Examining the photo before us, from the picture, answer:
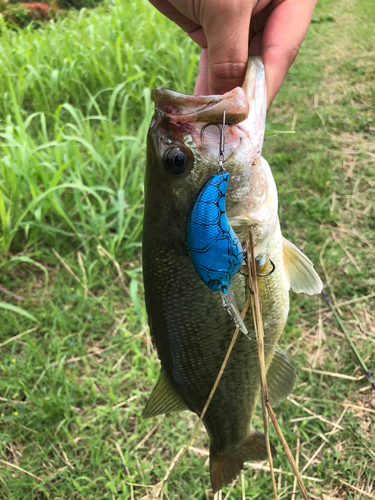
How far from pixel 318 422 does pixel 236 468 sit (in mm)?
865

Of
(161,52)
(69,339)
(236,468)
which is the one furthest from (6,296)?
(161,52)

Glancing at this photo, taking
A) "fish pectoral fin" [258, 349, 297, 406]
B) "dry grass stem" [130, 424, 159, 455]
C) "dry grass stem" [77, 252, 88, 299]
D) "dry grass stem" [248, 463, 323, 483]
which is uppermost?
"fish pectoral fin" [258, 349, 297, 406]

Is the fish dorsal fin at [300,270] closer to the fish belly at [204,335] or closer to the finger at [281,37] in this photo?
the fish belly at [204,335]

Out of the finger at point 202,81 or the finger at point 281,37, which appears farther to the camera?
the finger at point 202,81

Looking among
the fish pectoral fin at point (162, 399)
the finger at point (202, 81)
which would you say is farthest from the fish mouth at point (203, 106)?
the fish pectoral fin at point (162, 399)

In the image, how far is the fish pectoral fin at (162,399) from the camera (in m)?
1.52

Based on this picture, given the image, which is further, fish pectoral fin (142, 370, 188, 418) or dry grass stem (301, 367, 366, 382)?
dry grass stem (301, 367, 366, 382)

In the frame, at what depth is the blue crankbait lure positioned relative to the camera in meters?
1.04

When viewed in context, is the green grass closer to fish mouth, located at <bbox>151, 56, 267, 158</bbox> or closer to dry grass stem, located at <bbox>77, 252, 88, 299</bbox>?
dry grass stem, located at <bbox>77, 252, 88, 299</bbox>

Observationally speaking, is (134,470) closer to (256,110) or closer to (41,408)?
(41,408)

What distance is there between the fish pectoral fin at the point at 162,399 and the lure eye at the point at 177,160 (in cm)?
82

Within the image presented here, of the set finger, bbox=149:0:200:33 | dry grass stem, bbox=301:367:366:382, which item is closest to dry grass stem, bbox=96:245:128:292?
dry grass stem, bbox=301:367:366:382

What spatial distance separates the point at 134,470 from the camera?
7.32 feet

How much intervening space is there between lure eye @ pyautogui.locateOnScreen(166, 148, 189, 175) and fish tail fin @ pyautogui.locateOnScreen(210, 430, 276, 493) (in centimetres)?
126
